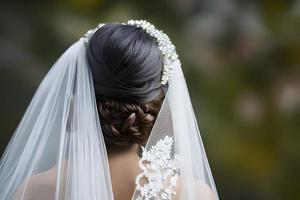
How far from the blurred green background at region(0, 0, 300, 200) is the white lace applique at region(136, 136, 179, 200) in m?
1.74

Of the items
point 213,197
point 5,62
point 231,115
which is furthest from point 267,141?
point 213,197

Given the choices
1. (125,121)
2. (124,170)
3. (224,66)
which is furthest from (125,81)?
(224,66)

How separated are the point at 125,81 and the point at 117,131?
0.36 feet

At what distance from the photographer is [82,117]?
1555 mm

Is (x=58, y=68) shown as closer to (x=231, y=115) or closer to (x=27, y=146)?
(x=27, y=146)

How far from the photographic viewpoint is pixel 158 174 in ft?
4.94

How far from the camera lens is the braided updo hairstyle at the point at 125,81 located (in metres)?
1.46

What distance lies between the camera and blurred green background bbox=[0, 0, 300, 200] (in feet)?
10.6

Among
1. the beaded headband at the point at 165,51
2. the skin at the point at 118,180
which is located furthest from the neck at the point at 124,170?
the beaded headband at the point at 165,51

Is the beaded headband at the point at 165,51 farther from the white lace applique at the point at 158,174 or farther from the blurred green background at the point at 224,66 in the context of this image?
the blurred green background at the point at 224,66

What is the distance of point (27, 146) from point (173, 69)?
381 mm

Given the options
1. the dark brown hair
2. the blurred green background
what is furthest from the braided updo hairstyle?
the blurred green background

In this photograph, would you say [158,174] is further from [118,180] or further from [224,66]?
[224,66]

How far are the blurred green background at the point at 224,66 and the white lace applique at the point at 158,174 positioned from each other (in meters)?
1.74
